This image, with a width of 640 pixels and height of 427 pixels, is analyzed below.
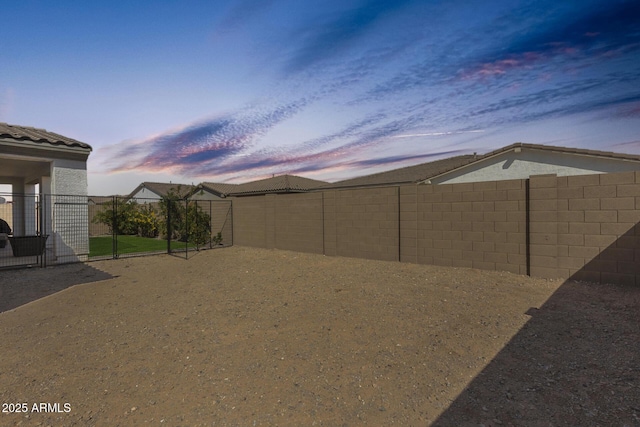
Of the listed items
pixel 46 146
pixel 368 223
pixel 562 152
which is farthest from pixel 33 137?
pixel 562 152

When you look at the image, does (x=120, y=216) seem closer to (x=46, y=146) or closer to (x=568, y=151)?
(x=46, y=146)

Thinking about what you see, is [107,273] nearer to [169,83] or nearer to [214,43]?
[169,83]

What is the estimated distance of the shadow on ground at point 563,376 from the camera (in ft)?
A: 8.12

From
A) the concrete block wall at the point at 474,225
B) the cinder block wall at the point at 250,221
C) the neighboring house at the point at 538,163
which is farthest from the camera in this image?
the cinder block wall at the point at 250,221

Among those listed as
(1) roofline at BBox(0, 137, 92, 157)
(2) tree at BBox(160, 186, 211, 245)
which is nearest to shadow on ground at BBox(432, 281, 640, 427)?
(1) roofline at BBox(0, 137, 92, 157)

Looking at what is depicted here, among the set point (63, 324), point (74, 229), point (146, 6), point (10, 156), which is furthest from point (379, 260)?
point (10, 156)

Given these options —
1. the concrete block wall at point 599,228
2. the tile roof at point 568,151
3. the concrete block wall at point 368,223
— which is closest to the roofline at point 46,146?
the concrete block wall at point 368,223

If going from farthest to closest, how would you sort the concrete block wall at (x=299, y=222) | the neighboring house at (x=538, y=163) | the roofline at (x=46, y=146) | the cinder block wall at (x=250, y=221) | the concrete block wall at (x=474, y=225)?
1. the cinder block wall at (x=250, y=221)
2. the concrete block wall at (x=299, y=222)
3. the neighboring house at (x=538, y=163)
4. the roofline at (x=46, y=146)
5. the concrete block wall at (x=474, y=225)

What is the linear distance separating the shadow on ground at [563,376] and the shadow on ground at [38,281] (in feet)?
24.7

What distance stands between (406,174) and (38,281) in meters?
17.5

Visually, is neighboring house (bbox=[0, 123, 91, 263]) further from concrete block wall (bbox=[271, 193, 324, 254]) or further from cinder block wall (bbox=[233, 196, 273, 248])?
concrete block wall (bbox=[271, 193, 324, 254])

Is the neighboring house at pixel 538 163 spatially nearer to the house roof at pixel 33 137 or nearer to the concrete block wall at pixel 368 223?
the concrete block wall at pixel 368 223

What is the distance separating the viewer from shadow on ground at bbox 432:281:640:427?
2.47m

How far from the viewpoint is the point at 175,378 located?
3.08m
